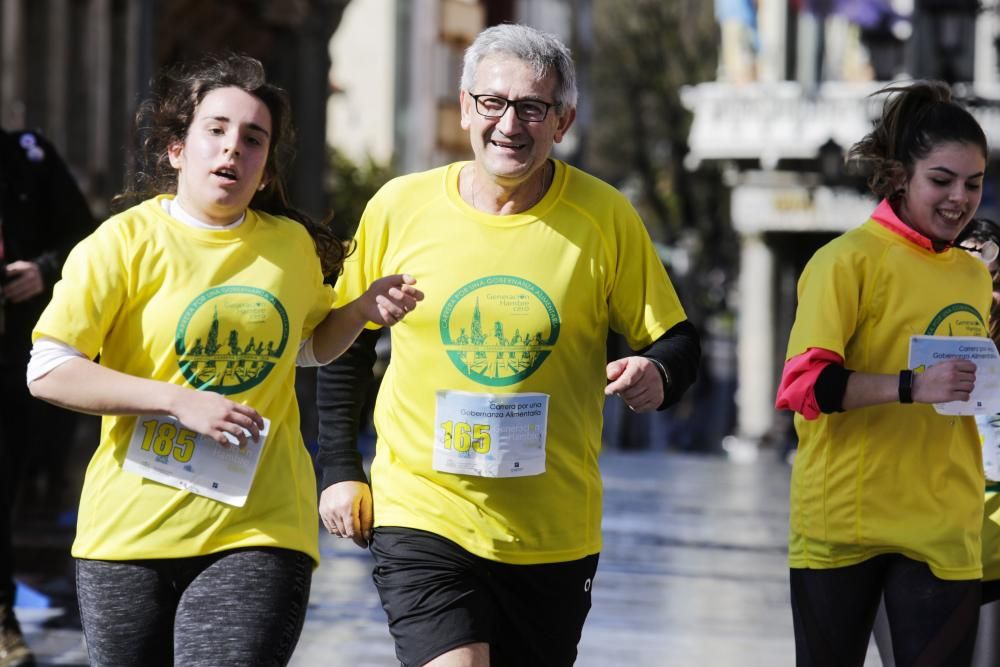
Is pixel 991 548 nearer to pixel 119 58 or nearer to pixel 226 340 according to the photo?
pixel 226 340

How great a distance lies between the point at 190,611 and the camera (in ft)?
14.2

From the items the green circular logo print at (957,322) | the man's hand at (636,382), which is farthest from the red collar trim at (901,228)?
the man's hand at (636,382)

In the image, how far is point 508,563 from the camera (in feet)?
15.6

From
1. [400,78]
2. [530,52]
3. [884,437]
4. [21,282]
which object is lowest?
[884,437]

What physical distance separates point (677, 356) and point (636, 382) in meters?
0.24

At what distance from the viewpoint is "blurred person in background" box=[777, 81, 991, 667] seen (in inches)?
203

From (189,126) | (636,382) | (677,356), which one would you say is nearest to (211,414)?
(189,126)

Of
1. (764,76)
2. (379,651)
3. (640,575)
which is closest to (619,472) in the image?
(640,575)

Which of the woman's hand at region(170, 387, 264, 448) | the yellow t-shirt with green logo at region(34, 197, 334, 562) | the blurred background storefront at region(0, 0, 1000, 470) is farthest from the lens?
the blurred background storefront at region(0, 0, 1000, 470)

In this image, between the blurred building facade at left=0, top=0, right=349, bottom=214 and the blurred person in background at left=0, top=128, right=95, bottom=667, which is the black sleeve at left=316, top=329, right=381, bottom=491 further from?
the blurred building facade at left=0, top=0, right=349, bottom=214

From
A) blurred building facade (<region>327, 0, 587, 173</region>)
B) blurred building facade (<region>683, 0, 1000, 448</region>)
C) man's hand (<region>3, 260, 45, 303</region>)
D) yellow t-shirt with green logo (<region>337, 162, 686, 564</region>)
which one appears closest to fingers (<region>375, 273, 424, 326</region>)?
yellow t-shirt with green logo (<region>337, 162, 686, 564</region>)

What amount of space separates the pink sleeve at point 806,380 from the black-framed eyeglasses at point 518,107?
0.90 meters

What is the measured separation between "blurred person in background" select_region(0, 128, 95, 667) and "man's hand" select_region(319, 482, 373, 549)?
271cm

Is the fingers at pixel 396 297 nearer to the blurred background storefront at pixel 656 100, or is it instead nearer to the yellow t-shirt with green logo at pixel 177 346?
the yellow t-shirt with green logo at pixel 177 346
